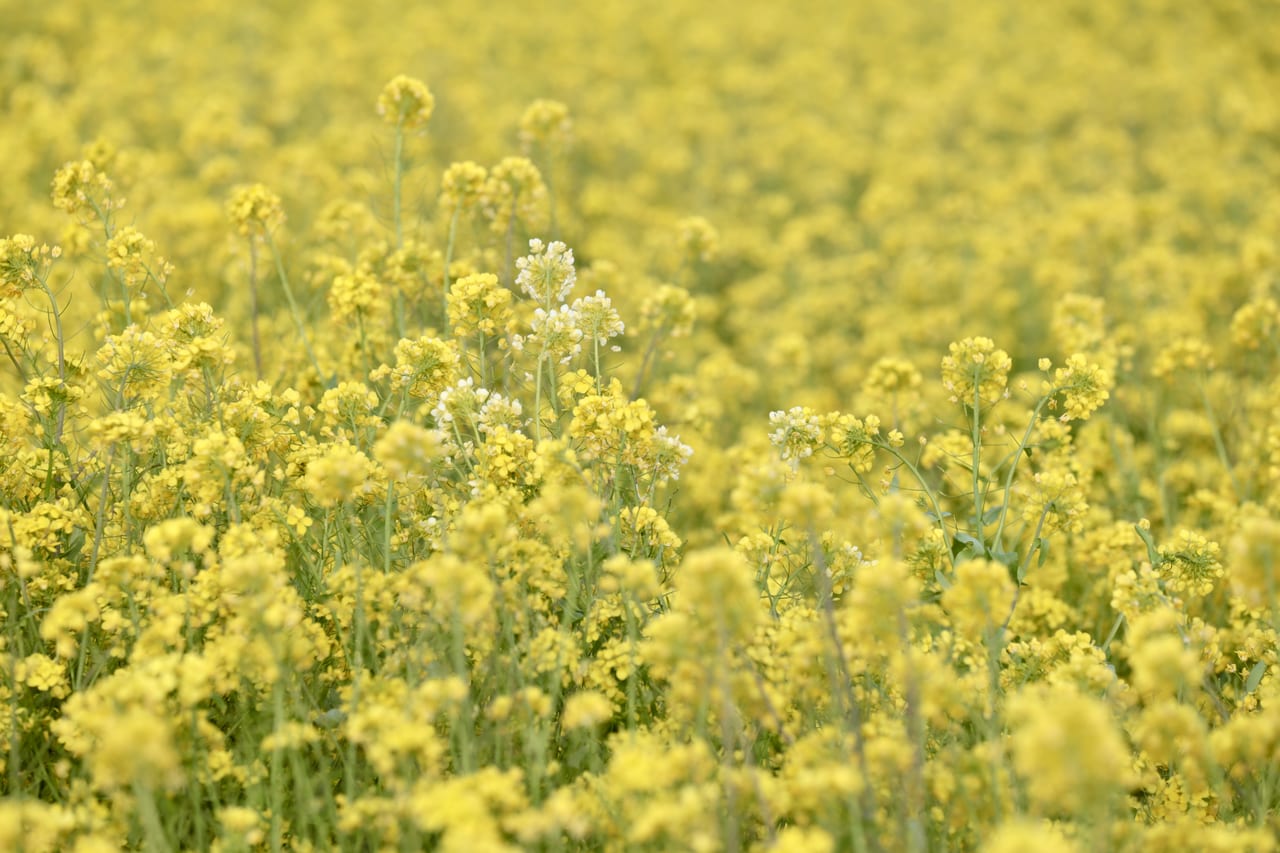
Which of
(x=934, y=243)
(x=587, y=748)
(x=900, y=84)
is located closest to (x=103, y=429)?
(x=587, y=748)

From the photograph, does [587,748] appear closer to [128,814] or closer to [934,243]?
[128,814]

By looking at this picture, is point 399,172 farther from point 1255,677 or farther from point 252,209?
point 1255,677

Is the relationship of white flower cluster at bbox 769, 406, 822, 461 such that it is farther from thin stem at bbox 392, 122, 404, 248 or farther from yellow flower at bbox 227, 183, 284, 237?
yellow flower at bbox 227, 183, 284, 237

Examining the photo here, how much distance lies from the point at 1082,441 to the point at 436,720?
3795 millimetres

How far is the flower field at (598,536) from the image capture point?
3.08 metres

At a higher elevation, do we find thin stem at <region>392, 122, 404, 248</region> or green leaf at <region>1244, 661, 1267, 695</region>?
thin stem at <region>392, 122, 404, 248</region>

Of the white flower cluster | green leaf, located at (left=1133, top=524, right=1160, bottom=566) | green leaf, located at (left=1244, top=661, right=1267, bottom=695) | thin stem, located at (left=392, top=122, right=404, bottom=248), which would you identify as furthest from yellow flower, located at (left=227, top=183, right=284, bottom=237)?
green leaf, located at (left=1244, top=661, right=1267, bottom=695)

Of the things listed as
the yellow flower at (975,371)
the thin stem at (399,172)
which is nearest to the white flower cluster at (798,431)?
the yellow flower at (975,371)

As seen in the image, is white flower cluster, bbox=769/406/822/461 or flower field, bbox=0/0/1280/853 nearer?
flower field, bbox=0/0/1280/853

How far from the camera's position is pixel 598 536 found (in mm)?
3551

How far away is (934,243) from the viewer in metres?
9.52

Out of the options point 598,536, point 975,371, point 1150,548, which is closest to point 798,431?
point 975,371

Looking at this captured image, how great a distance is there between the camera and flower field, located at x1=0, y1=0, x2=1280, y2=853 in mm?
3076

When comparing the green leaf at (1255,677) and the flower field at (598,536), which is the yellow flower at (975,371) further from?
the green leaf at (1255,677)
